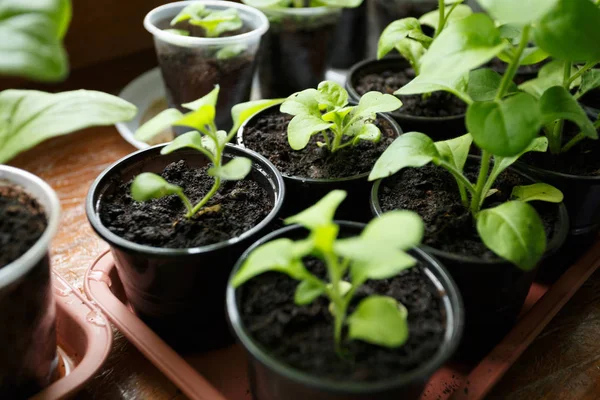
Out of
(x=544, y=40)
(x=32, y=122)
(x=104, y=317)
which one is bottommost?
(x=104, y=317)

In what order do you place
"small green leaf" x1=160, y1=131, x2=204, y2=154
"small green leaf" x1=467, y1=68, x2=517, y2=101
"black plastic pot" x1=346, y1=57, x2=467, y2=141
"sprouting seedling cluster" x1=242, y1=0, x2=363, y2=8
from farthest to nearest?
"sprouting seedling cluster" x1=242, y1=0, x2=363, y2=8, "black plastic pot" x1=346, y1=57, x2=467, y2=141, "small green leaf" x1=467, y1=68, x2=517, y2=101, "small green leaf" x1=160, y1=131, x2=204, y2=154

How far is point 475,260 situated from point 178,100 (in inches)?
31.2

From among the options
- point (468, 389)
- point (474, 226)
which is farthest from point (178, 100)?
point (468, 389)

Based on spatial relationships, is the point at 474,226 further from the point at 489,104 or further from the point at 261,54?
the point at 261,54

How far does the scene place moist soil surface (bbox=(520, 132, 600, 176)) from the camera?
948mm

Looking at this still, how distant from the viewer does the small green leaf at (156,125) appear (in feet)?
2.15

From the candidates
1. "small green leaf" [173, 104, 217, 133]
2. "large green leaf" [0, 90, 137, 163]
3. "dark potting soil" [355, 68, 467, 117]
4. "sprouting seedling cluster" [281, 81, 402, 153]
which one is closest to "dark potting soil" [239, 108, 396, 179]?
"sprouting seedling cluster" [281, 81, 402, 153]

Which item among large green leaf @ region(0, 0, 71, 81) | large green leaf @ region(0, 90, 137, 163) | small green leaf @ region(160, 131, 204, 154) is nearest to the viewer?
large green leaf @ region(0, 0, 71, 81)

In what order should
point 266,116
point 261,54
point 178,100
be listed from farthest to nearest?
point 261,54
point 178,100
point 266,116

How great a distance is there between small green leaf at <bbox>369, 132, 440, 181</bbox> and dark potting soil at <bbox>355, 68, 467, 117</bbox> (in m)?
0.37

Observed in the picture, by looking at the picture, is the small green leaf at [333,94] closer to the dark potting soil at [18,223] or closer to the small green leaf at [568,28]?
the small green leaf at [568,28]

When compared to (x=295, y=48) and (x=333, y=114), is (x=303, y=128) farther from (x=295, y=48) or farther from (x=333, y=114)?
(x=295, y=48)

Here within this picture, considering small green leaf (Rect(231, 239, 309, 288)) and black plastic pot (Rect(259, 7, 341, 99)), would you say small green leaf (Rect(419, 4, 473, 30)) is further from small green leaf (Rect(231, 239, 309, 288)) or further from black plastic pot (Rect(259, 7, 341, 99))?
small green leaf (Rect(231, 239, 309, 288))

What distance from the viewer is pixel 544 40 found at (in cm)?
63
